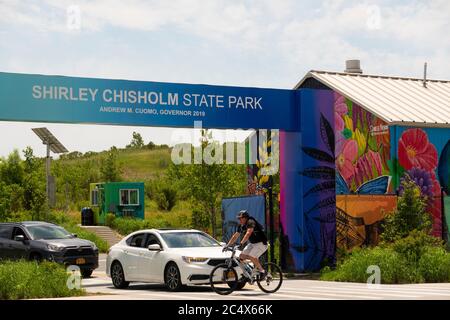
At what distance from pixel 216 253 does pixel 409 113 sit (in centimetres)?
1332

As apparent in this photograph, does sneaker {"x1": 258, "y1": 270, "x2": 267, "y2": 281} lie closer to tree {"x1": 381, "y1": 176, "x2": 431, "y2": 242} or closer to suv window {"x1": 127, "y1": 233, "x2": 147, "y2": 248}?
suv window {"x1": 127, "y1": 233, "x2": 147, "y2": 248}

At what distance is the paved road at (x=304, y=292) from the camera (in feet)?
60.0

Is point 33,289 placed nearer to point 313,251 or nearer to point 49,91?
point 49,91

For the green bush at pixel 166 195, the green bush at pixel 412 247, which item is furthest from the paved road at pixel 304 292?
the green bush at pixel 166 195

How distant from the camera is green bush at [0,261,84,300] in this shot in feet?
62.7

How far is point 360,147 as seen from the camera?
31.3 meters

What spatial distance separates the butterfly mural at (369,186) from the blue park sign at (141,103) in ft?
11.4

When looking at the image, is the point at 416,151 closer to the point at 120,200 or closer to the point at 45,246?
the point at 45,246

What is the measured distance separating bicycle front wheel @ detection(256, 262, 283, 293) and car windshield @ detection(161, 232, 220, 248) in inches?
105

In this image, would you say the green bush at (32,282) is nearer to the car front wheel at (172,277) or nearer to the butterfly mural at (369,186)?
the car front wheel at (172,277)

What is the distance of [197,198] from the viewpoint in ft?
171

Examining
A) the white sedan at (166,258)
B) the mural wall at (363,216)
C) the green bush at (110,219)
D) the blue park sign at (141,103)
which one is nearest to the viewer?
the white sedan at (166,258)

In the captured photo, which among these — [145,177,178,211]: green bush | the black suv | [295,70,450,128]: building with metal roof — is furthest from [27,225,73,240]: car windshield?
[145,177,178,211]: green bush

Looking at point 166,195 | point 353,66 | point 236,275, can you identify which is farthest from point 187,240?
point 166,195
